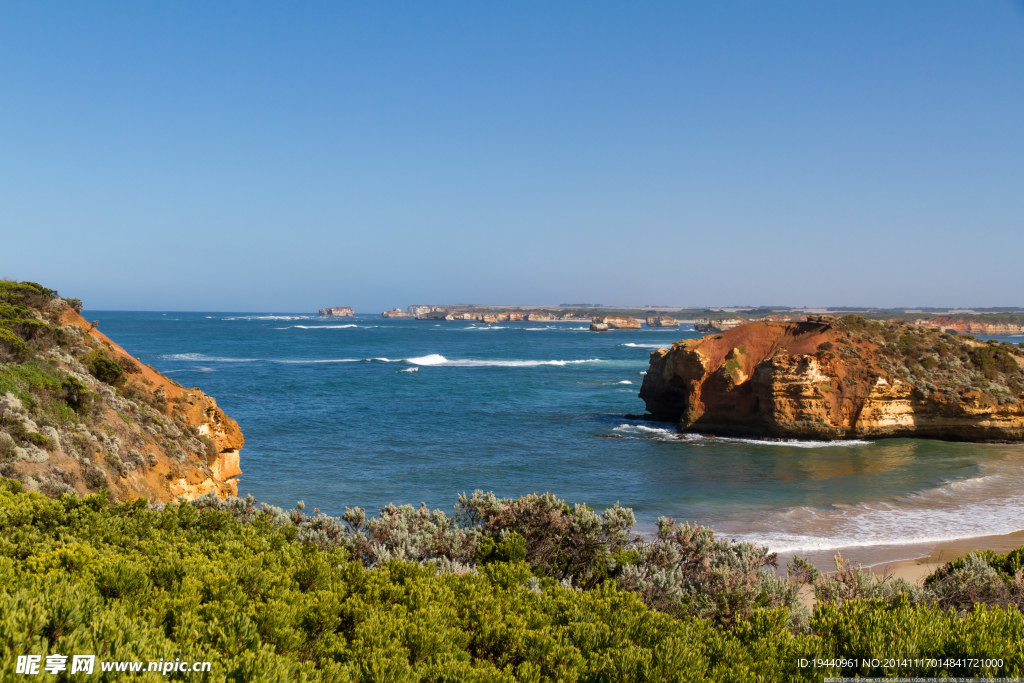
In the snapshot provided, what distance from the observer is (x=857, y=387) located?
2978 centimetres

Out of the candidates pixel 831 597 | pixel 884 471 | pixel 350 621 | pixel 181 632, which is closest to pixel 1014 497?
pixel 884 471

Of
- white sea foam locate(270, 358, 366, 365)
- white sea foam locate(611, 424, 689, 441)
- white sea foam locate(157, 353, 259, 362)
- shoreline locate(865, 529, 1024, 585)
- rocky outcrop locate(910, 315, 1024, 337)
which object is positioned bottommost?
white sea foam locate(611, 424, 689, 441)

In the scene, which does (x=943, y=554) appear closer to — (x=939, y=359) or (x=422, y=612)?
(x=422, y=612)

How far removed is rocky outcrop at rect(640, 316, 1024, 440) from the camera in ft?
96.9

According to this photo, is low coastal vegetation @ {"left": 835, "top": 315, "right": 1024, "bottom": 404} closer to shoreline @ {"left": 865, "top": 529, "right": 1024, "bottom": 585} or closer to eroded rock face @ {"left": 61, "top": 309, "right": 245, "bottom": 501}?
shoreline @ {"left": 865, "top": 529, "right": 1024, "bottom": 585}

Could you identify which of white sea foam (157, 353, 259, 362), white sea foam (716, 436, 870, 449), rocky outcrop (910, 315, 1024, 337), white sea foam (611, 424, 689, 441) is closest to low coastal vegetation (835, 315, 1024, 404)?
white sea foam (716, 436, 870, 449)

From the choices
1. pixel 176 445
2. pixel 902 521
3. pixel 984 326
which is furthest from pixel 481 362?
pixel 984 326

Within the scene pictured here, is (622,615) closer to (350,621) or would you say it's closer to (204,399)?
(350,621)

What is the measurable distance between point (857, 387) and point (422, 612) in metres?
29.1

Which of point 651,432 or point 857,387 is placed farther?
point 651,432

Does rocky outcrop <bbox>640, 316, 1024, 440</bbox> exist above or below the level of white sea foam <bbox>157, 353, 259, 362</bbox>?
above

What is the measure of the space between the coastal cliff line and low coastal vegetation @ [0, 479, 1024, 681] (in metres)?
3.65

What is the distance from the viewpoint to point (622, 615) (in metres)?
6.05

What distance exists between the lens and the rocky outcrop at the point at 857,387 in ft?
96.9
